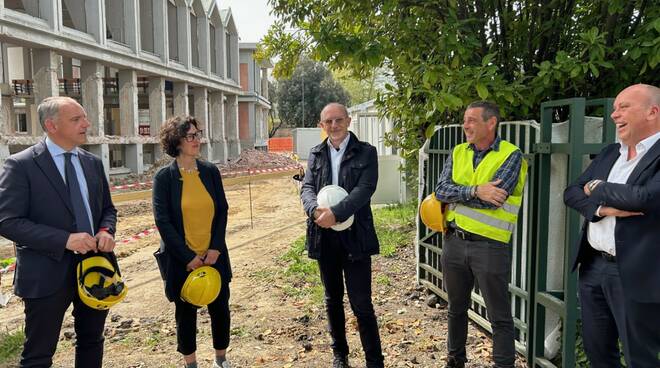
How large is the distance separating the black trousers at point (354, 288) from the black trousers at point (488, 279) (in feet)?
1.99

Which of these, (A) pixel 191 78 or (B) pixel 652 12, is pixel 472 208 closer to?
(B) pixel 652 12

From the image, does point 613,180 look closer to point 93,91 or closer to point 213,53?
point 93,91

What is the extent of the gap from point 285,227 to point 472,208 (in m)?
7.97

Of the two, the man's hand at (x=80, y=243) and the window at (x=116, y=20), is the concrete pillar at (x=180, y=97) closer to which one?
the window at (x=116, y=20)

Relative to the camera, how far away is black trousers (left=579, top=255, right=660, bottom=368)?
2465 millimetres

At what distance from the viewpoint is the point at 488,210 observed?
332 cm

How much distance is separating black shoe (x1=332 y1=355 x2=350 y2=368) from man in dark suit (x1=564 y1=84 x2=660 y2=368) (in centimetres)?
188

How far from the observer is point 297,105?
2359 inches

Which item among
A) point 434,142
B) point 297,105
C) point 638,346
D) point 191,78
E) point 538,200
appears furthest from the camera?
point 297,105

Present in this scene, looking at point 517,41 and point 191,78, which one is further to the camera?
point 191,78

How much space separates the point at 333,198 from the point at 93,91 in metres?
18.6

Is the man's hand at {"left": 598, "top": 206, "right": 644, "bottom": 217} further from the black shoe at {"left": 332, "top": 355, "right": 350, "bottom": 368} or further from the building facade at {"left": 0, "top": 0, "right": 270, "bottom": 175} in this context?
the building facade at {"left": 0, "top": 0, "right": 270, "bottom": 175}

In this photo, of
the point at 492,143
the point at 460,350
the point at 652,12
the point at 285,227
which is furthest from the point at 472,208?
the point at 285,227

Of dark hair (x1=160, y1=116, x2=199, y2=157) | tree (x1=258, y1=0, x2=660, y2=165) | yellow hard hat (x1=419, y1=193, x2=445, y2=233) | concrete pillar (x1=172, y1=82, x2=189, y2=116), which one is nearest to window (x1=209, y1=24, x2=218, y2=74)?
concrete pillar (x1=172, y1=82, x2=189, y2=116)
